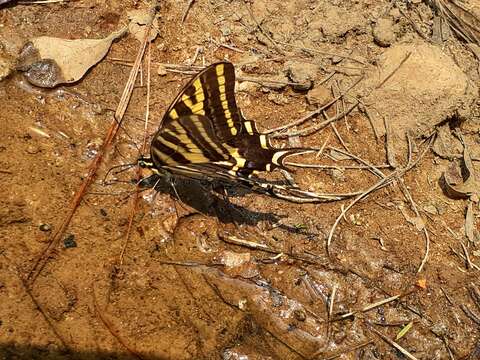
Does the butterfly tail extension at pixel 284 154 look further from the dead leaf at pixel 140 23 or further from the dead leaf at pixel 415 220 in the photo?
the dead leaf at pixel 140 23

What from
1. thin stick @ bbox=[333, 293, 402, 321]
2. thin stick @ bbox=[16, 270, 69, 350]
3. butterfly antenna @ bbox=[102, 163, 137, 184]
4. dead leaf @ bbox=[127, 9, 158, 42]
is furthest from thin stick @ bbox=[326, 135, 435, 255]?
dead leaf @ bbox=[127, 9, 158, 42]

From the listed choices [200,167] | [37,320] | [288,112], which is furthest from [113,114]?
[37,320]

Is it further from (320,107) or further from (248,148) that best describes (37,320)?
(320,107)

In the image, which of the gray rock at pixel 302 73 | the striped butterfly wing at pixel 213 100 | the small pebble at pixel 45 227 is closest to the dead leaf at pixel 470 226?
the gray rock at pixel 302 73

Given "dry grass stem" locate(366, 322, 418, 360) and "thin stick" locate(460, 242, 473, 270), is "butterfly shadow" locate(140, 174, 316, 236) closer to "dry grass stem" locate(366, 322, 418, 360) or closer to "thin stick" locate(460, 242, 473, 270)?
"dry grass stem" locate(366, 322, 418, 360)

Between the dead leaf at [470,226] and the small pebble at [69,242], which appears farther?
the dead leaf at [470,226]

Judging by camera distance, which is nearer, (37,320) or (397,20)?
(37,320)
